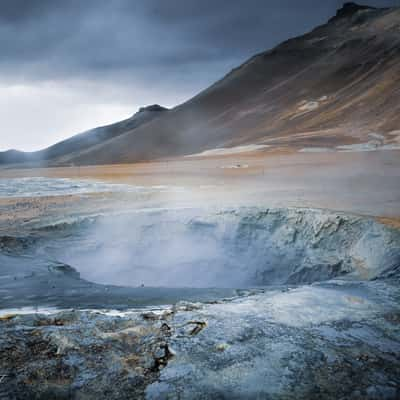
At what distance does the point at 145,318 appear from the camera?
3.65 meters

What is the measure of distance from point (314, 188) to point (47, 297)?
992 cm

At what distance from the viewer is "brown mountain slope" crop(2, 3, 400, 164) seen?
2015 inches

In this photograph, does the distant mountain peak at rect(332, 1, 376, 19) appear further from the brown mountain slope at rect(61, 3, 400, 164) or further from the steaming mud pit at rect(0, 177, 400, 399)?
the steaming mud pit at rect(0, 177, 400, 399)

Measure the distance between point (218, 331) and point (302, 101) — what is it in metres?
69.4

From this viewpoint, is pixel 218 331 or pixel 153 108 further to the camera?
pixel 153 108

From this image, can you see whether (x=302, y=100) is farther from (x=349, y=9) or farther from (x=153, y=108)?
(x=153, y=108)

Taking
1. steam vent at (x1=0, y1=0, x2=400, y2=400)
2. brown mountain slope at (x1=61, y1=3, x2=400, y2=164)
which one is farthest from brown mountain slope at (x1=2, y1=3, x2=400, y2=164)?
steam vent at (x1=0, y1=0, x2=400, y2=400)

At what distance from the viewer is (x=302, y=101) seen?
6844 cm

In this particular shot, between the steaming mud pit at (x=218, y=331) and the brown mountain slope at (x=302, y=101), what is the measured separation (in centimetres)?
3627

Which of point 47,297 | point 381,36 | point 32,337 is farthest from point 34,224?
point 381,36

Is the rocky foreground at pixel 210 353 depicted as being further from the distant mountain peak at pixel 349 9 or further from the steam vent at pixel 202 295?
the distant mountain peak at pixel 349 9

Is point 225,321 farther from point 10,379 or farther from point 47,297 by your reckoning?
point 47,297

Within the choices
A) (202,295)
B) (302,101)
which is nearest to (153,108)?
(302,101)

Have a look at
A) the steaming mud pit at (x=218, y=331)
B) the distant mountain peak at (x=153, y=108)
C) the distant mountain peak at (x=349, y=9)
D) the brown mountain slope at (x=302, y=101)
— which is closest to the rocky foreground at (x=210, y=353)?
the steaming mud pit at (x=218, y=331)
